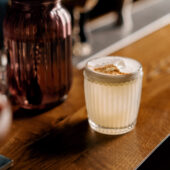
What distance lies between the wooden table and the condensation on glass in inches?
1.8

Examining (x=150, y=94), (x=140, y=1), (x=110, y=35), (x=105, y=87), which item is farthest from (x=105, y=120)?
(x=140, y=1)

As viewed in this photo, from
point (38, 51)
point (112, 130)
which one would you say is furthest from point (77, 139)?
point (38, 51)

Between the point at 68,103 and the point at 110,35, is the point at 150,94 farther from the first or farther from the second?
the point at 110,35

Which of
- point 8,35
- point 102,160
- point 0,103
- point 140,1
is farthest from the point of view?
point 140,1

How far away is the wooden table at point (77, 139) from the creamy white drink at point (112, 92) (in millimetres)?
24

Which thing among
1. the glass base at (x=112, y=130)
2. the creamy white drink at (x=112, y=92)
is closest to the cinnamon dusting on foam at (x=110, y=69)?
the creamy white drink at (x=112, y=92)

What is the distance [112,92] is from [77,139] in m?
0.11

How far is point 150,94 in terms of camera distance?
78 cm

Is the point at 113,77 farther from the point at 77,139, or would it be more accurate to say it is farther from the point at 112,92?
the point at 77,139

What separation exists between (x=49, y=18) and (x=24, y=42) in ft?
0.22

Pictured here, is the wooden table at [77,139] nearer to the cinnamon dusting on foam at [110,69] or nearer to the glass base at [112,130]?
the glass base at [112,130]

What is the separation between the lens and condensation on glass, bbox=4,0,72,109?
2.04 ft

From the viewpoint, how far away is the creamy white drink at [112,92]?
57cm

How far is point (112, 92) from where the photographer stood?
22.6 inches
